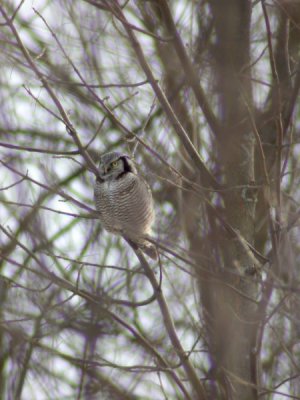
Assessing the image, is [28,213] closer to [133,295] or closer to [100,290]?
[100,290]

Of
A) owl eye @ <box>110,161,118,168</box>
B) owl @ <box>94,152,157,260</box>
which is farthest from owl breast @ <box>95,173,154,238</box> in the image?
owl eye @ <box>110,161,118,168</box>

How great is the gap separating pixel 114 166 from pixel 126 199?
334mm

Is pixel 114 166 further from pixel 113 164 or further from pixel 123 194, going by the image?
pixel 123 194

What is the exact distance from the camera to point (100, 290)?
16.1ft

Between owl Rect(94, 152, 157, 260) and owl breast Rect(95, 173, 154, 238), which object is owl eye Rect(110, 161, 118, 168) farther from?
owl breast Rect(95, 173, 154, 238)

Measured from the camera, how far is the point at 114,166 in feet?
18.9

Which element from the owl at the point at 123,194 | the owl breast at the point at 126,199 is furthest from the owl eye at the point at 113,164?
the owl breast at the point at 126,199

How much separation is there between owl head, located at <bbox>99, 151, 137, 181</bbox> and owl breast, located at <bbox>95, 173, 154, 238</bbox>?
0.14 ft

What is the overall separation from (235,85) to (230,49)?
25cm

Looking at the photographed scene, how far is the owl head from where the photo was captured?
18.8ft

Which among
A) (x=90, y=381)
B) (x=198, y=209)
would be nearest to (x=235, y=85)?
(x=198, y=209)

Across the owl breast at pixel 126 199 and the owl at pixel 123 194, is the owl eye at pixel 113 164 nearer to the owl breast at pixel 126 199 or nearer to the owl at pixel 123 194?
the owl at pixel 123 194

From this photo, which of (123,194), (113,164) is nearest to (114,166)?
(113,164)

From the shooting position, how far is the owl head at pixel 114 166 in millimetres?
5723
